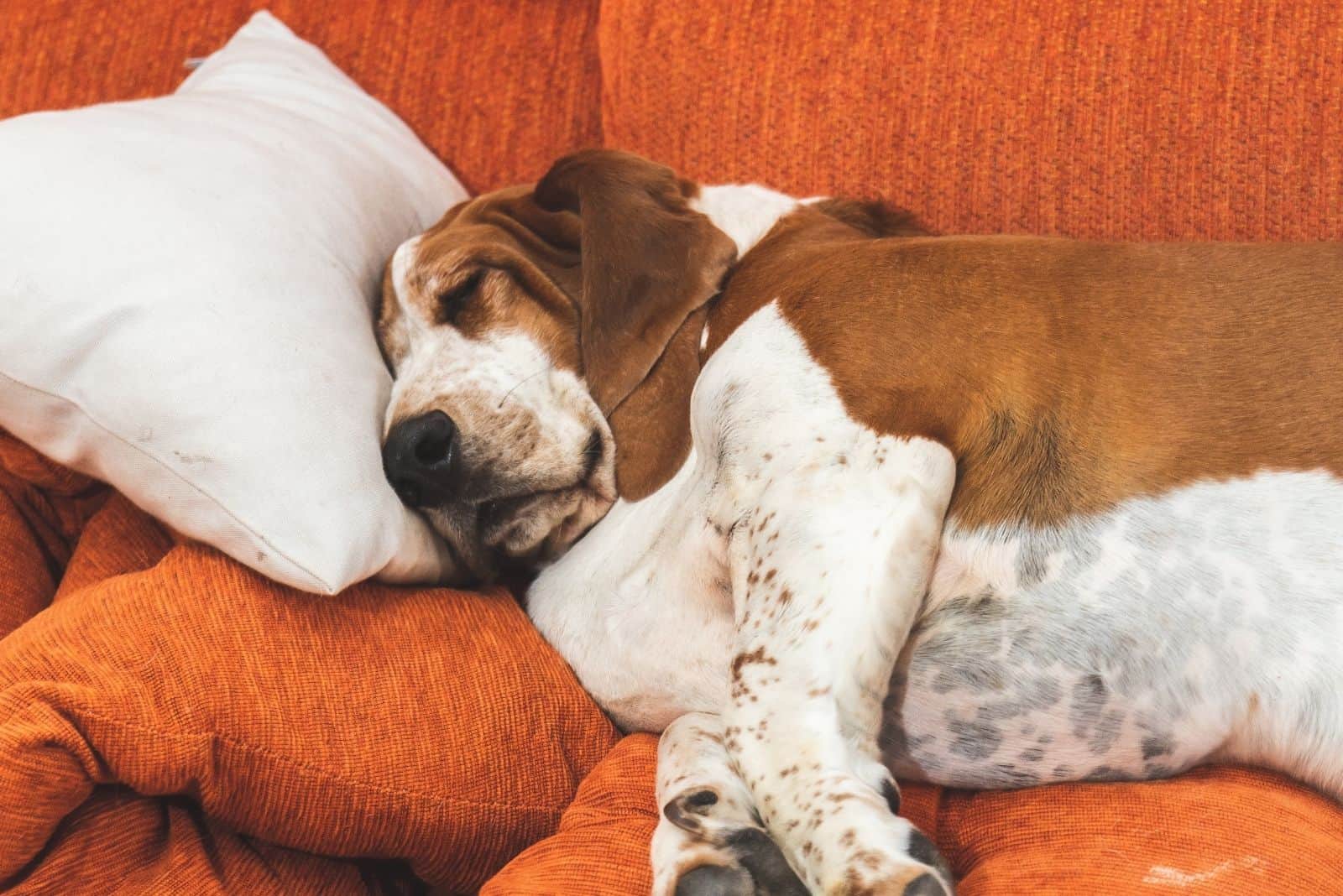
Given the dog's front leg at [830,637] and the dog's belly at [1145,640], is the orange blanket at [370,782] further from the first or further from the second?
the dog's front leg at [830,637]

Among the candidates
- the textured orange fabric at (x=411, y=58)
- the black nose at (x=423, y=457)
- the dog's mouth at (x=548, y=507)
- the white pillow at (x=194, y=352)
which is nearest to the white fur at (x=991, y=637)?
the dog's mouth at (x=548, y=507)

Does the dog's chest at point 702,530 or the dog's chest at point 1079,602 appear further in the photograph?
the dog's chest at point 702,530

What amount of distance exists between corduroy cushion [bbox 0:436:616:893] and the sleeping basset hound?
19cm

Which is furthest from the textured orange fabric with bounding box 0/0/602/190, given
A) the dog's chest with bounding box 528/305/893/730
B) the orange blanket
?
the orange blanket

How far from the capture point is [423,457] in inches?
74.4

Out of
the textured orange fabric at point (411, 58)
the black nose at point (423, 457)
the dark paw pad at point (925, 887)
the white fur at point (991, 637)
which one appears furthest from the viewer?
the textured orange fabric at point (411, 58)

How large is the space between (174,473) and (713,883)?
99 cm

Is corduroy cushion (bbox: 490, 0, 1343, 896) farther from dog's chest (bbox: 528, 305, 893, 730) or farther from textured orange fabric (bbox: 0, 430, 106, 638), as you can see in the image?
textured orange fabric (bbox: 0, 430, 106, 638)

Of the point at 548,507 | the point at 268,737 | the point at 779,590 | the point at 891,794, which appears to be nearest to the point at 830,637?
the point at 779,590

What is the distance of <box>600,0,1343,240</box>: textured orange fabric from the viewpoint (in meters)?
2.15

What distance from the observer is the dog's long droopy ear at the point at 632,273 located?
1968 mm

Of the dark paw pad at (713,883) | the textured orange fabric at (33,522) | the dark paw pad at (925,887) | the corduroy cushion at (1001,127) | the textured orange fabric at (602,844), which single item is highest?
the corduroy cushion at (1001,127)

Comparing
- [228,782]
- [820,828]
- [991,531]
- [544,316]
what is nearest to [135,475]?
[228,782]

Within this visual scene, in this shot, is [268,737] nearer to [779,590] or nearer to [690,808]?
[690,808]
